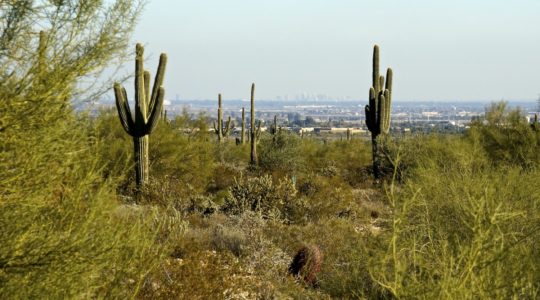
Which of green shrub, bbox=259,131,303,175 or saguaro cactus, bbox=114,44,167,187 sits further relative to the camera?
green shrub, bbox=259,131,303,175

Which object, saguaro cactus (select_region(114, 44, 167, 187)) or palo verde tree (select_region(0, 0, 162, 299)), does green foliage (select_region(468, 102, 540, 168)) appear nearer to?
saguaro cactus (select_region(114, 44, 167, 187))

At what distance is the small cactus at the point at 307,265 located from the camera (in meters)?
10.5

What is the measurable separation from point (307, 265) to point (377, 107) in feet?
44.7

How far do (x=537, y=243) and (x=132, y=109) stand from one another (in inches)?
445

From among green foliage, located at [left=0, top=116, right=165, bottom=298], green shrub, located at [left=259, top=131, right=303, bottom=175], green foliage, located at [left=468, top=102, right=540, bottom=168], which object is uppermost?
green foliage, located at [left=0, top=116, right=165, bottom=298]

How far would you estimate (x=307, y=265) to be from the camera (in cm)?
1057

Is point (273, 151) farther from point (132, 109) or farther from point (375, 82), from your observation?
point (132, 109)

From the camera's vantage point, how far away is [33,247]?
4871mm

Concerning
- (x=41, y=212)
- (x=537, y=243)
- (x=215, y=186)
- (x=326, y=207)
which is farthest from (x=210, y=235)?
(x=215, y=186)

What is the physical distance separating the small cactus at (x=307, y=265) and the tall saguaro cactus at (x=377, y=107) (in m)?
13.0

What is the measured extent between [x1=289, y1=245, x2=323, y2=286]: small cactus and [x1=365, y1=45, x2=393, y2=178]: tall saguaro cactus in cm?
1300

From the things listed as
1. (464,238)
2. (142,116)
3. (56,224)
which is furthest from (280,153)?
(56,224)

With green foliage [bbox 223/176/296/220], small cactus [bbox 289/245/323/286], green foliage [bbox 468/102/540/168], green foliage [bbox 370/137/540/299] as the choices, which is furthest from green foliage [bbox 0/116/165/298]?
green foliage [bbox 468/102/540/168]

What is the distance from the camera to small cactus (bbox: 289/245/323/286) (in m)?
10.5
